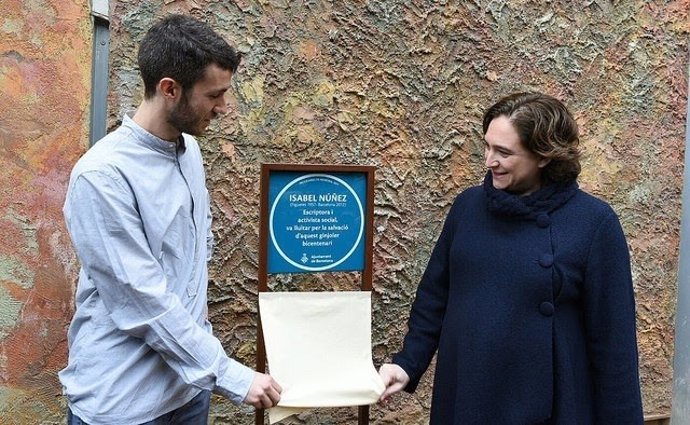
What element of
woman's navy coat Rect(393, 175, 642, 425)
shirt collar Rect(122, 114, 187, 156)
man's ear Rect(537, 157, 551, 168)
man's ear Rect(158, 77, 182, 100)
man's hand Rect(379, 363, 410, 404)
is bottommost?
man's hand Rect(379, 363, 410, 404)

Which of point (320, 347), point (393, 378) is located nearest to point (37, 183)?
point (320, 347)

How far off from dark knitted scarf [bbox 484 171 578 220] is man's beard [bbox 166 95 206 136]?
0.87 meters

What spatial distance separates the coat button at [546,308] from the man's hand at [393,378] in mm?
520

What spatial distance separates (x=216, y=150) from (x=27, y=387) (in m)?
1.10

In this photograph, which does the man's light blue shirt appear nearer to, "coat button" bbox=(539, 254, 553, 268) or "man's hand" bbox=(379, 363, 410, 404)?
"man's hand" bbox=(379, 363, 410, 404)

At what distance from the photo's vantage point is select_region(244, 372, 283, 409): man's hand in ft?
6.84

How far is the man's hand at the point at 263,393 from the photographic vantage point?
6.84 ft

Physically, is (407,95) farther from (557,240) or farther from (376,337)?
(557,240)

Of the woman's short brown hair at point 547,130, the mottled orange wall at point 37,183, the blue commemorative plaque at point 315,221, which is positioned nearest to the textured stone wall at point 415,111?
the mottled orange wall at point 37,183

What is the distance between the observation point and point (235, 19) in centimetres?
302

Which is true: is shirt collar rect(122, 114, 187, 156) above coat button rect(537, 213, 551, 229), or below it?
above

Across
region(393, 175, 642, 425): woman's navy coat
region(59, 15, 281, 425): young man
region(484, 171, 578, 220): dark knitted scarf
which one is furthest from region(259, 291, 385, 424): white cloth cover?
region(484, 171, 578, 220): dark knitted scarf

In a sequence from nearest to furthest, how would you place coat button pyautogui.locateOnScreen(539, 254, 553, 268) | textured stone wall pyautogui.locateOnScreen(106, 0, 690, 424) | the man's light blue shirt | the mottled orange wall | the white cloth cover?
the man's light blue shirt, coat button pyautogui.locateOnScreen(539, 254, 553, 268), the white cloth cover, the mottled orange wall, textured stone wall pyautogui.locateOnScreen(106, 0, 690, 424)

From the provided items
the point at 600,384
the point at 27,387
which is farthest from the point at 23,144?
the point at 600,384
